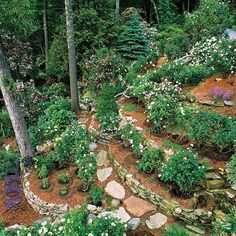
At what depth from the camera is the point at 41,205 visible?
7.16 metres

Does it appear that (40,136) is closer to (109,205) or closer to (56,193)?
(56,193)

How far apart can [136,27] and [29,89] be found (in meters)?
5.76

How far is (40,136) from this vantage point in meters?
9.75

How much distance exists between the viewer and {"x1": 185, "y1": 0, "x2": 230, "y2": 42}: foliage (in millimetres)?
12680

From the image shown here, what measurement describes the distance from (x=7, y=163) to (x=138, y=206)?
14.2 ft

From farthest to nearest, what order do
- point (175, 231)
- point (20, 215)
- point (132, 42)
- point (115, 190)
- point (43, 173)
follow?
point (132, 42), point (43, 173), point (20, 215), point (115, 190), point (175, 231)

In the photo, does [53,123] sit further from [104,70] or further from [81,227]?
[81,227]

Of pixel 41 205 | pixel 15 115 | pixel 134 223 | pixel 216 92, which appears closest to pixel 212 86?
pixel 216 92

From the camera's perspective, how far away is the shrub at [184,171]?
6090mm

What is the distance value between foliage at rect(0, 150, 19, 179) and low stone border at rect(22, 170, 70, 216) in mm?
990

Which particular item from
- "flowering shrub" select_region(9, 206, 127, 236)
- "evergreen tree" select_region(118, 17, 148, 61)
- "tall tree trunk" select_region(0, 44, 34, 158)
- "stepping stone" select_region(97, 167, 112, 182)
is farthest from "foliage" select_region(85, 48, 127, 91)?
"flowering shrub" select_region(9, 206, 127, 236)

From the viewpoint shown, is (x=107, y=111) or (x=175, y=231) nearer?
(x=175, y=231)

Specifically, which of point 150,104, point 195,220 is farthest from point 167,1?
point 195,220

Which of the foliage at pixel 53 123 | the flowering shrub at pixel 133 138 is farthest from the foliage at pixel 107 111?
the foliage at pixel 53 123
